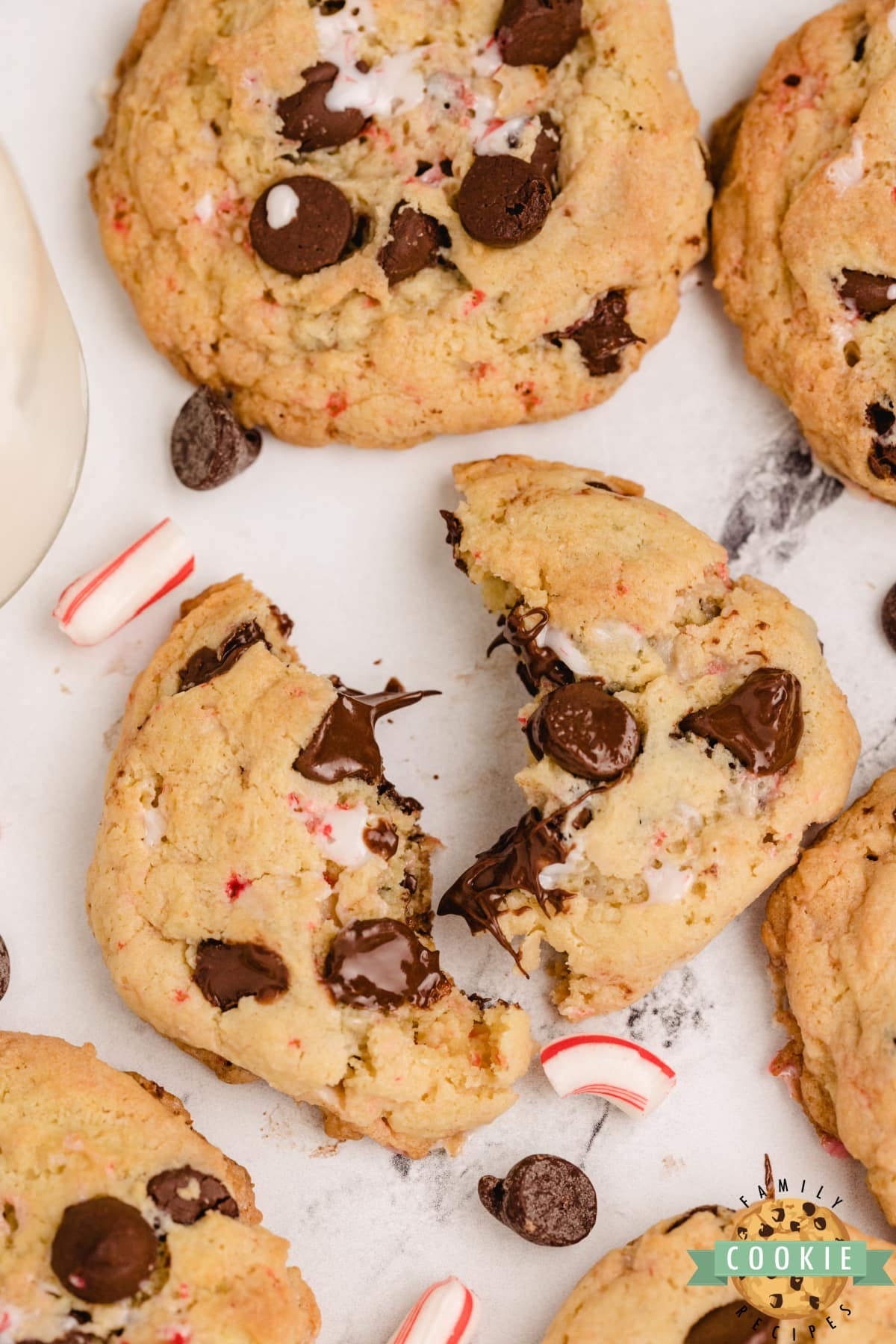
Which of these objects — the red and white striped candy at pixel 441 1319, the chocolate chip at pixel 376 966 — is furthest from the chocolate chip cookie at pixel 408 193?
the red and white striped candy at pixel 441 1319

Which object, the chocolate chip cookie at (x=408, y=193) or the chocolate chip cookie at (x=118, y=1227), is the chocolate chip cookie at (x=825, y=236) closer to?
the chocolate chip cookie at (x=408, y=193)

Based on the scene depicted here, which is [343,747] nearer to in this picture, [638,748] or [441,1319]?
[638,748]

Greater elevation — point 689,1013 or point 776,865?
point 776,865

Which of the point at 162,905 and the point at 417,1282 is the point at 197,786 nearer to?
the point at 162,905

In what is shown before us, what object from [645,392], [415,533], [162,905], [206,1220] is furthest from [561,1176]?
[645,392]

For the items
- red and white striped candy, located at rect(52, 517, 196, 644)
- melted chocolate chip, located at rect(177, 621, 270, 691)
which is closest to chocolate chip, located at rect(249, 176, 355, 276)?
red and white striped candy, located at rect(52, 517, 196, 644)

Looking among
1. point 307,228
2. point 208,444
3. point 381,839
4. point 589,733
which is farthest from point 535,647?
point 307,228
